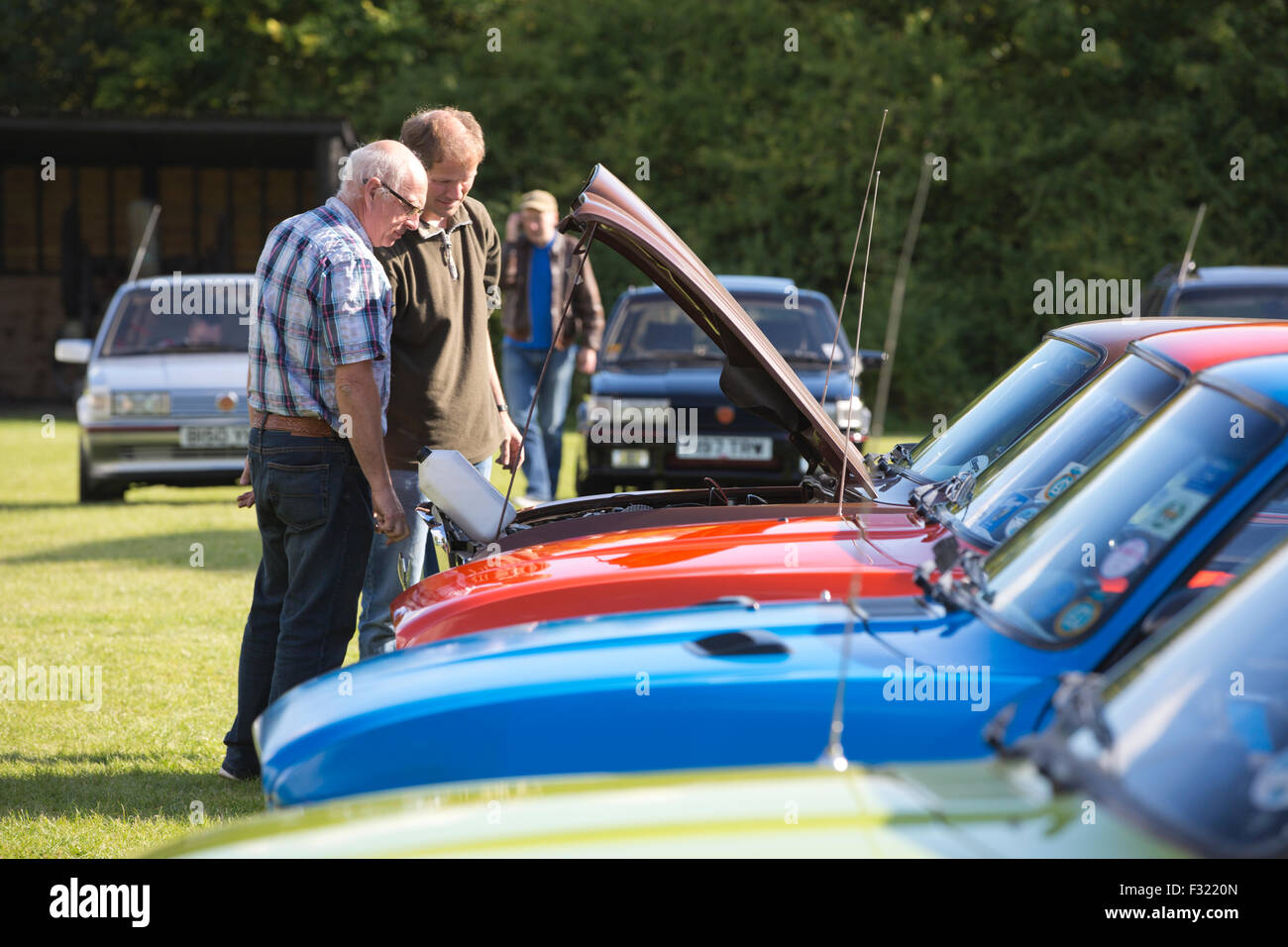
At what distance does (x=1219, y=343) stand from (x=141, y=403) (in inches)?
366

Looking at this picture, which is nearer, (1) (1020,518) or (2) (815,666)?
(2) (815,666)

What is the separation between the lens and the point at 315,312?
13.6 ft

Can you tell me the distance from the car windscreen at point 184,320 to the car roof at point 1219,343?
30.1ft

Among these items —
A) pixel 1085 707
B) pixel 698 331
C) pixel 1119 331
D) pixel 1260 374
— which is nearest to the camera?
pixel 1085 707

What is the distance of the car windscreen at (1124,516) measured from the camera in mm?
2701

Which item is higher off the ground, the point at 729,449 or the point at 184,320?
the point at 184,320

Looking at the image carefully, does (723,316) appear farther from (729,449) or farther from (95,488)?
(95,488)

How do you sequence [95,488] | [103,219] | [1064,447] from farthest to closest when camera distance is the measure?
[103,219] < [95,488] < [1064,447]

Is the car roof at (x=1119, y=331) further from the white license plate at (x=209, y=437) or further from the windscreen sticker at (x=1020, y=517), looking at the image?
the white license plate at (x=209, y=437)

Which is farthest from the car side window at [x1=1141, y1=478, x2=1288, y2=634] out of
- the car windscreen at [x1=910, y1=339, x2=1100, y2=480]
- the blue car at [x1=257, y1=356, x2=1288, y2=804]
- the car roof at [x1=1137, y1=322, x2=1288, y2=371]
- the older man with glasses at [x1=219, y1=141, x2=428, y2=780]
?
the older man with glasses at [x1=219, y1=141, x2=428, y2=780]

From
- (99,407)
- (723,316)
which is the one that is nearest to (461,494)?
(723,316)

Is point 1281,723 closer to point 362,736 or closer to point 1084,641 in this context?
point 1084,641

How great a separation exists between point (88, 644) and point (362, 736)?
4.43 meters

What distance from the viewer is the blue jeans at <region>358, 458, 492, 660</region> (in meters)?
4.90
